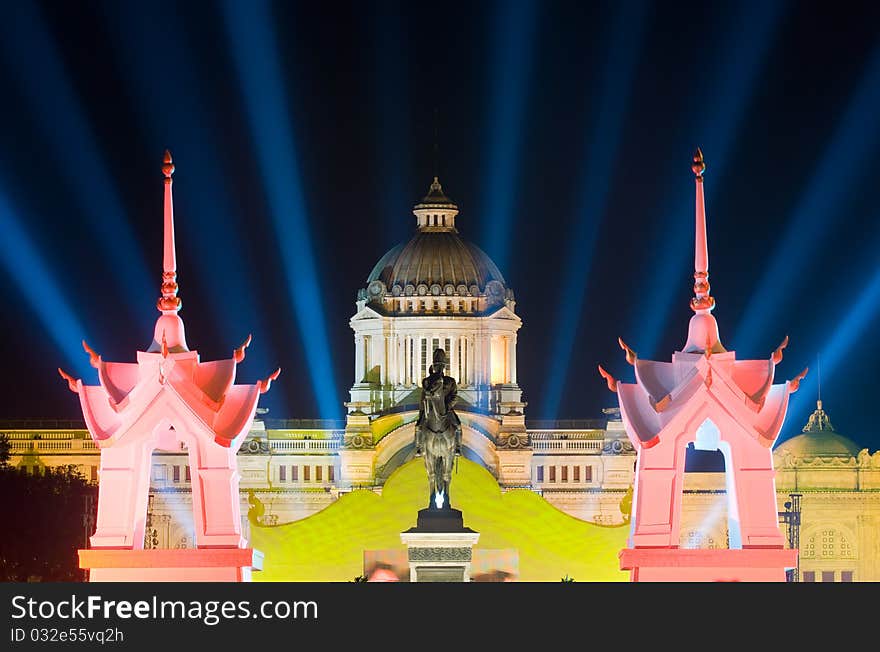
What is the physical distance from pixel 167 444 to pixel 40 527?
3987 centimetres

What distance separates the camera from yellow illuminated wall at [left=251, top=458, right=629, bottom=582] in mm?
63812

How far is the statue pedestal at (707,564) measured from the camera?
60.9m

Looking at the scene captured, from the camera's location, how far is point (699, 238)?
62.4 meters

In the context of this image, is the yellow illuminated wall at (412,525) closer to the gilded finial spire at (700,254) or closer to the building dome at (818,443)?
the gilded finial spire at (700,254)

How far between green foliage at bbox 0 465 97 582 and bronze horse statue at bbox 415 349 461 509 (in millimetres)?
33008

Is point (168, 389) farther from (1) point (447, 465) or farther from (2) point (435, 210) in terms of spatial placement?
(2) point (435, 210)

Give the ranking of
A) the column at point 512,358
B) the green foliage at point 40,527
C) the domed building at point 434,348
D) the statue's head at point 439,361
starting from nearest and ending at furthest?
the statue's head at point 439,361, the green foliage at point 40,527, the domed building at point 434,348, the column at point 512,358

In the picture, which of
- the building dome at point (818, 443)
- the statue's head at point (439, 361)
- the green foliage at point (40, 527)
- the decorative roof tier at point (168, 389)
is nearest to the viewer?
the statue's head at point (439, 361)

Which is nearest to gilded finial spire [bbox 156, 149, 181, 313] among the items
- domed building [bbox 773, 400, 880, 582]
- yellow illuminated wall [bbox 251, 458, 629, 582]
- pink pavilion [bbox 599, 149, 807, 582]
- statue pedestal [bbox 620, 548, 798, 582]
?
yellow illuminated wall [bbox 251, 458, 629, 582]

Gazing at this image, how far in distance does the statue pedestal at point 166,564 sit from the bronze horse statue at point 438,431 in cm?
→ 361

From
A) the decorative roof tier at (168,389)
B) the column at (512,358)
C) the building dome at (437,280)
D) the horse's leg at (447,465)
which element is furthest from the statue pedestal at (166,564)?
the building dome at (437,280)

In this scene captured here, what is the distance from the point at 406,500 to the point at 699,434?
6817mm
